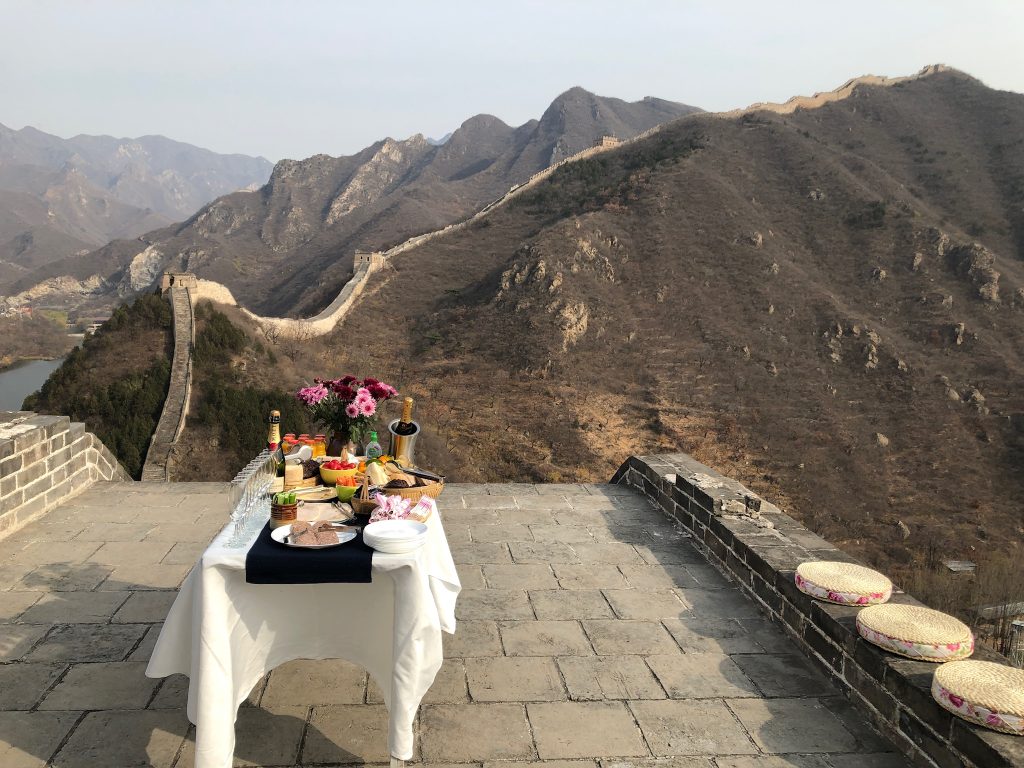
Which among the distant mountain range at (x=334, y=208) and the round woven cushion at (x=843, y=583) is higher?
the distant mountain range at (x=334, y=208)

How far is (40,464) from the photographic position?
5.99 metres

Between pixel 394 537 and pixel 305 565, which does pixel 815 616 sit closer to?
pixel 394 537

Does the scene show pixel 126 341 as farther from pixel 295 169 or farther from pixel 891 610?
pixel 295 169

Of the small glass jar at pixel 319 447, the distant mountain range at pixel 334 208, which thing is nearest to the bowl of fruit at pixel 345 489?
the small glass jar at pixel 319 447

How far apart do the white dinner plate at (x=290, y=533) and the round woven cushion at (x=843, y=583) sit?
9.48 feet

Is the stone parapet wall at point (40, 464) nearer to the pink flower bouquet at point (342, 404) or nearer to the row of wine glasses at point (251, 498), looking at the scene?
the row of wine glasses at point (251, 498)

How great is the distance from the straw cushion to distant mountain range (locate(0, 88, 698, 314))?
50.4 m

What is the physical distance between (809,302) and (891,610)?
33412 millimetres

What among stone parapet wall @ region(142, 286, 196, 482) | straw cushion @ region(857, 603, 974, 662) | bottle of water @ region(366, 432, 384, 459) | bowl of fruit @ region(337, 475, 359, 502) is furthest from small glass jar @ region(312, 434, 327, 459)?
stone parapet wall @ region(142, 286, 196, 482)

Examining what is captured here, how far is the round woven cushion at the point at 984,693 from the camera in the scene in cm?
281

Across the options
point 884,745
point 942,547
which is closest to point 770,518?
point 884,745

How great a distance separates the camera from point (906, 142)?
2044 inches

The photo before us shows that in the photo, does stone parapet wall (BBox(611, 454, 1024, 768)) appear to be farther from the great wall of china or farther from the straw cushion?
the great wall of china

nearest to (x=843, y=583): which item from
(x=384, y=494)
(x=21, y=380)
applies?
(x=384, y=494)
